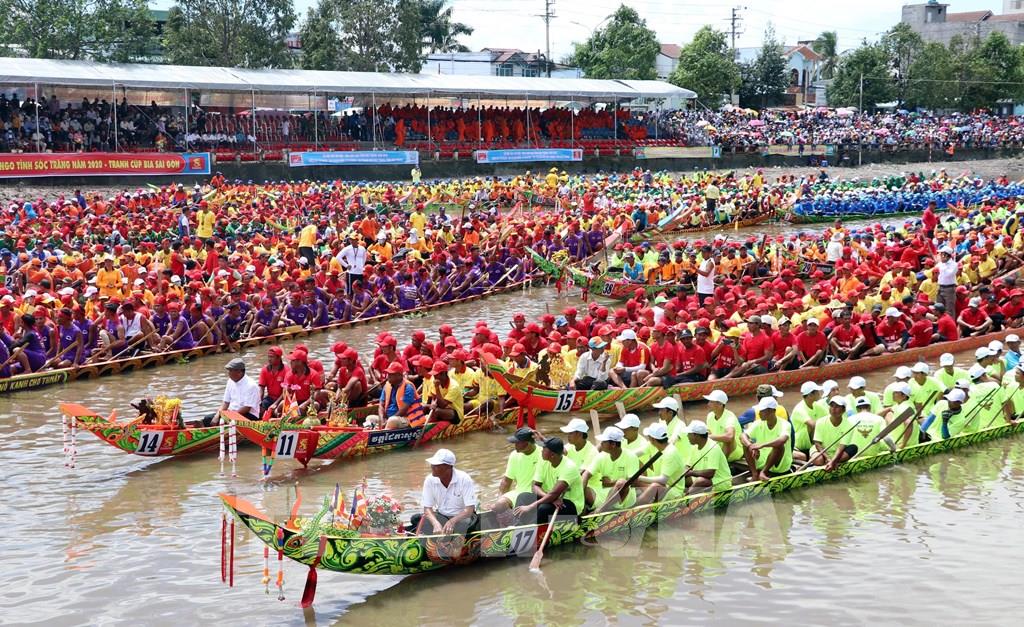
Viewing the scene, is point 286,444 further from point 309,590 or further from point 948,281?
point 948,281

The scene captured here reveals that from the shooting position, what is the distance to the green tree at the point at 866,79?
76062 millimetres

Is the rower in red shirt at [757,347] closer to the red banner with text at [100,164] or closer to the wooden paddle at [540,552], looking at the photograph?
the wooden paddle at [540,552]

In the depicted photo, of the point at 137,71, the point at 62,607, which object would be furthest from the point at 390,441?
the point at 137,71

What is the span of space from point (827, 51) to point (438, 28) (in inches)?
1798

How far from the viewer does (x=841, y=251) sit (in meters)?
25.5

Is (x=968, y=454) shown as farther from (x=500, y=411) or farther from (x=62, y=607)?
(x=62, y=607)

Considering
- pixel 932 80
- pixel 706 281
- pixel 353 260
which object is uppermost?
pixel 932 80

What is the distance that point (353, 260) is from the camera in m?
21.9

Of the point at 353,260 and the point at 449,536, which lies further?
the point at 353,260

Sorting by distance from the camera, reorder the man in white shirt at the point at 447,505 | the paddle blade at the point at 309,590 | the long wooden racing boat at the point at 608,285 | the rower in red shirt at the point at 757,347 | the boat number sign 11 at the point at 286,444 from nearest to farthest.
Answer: the paddle blade at the point at 309,590 → the man in white shirt at the point at 447,505 → the boat number sign 11 at the point at 286,444 → the rower in red shirt at the point at 757,347 → the long wooden racing boat at the point at 608,285

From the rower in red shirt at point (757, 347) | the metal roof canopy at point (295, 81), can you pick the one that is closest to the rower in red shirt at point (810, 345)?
the rower in red shirt at point (757, 347)

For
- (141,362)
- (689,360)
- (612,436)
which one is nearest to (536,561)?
(612,436)

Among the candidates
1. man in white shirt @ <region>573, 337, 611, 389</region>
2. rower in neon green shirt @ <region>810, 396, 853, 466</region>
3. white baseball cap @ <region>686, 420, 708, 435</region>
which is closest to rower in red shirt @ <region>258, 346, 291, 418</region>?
man in white shirt @ <region>573, 337, 611, 389</region>

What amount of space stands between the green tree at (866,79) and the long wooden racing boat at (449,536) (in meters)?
68.9
